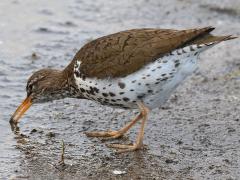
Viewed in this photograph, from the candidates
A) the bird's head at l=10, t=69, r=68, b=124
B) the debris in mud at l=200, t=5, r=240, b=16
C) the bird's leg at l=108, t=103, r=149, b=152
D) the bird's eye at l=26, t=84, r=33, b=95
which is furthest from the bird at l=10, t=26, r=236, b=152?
the debris in mud at l=200, t=5, r=240, b=16

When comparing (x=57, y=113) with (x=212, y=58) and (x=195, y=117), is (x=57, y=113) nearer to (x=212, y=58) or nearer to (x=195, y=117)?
(x=195, y=117)

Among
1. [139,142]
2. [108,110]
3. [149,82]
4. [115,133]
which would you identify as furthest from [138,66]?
[108,110]

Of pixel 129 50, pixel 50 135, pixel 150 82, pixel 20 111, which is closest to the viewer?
pixel 150 82

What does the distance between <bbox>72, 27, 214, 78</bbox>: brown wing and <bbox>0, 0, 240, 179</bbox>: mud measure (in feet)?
2.89

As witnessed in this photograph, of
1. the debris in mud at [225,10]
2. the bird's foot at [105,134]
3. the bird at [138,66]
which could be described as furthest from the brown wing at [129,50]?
the debris in mud at [225,10]

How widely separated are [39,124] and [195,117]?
1965 mm

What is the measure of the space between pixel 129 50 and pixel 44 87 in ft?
4.46

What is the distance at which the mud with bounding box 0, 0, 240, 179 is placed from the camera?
7121mm

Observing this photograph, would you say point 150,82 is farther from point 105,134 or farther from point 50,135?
point 50,135

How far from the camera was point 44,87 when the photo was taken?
27.3 feet

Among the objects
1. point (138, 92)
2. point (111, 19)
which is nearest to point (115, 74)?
point (138, 92)

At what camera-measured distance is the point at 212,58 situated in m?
10.6

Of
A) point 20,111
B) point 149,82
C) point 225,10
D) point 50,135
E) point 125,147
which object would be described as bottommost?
point 125,147

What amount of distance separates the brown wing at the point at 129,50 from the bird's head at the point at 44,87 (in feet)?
1.97
